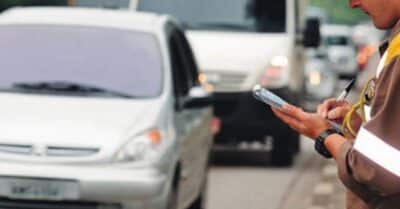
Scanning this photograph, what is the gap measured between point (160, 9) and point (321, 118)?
12922mm

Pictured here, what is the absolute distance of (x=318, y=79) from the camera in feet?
99.9

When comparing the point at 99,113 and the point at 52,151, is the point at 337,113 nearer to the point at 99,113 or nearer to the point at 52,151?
the point at 52,151

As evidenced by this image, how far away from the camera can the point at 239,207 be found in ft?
39.6

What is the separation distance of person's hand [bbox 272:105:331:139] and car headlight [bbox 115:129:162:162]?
4.86m

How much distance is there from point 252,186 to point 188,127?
12.9 feet

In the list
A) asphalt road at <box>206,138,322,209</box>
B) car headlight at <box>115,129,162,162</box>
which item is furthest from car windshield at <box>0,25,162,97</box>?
asphalt road at <box>206,138,322,209</box>

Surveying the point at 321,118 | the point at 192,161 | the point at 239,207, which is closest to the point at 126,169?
the point at 192,161

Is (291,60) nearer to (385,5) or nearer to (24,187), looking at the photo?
(24,187)

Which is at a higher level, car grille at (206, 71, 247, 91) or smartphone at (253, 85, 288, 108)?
smartphone at (253, 85, 288, 108)

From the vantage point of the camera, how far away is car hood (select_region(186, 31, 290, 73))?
15656mm

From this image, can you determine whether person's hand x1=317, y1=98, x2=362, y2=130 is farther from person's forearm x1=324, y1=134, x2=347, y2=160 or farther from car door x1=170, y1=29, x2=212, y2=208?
car door x1=170, y1=29, x2=212, y2=208

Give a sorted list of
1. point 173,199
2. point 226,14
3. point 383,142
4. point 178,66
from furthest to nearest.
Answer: point 226,14
point 178,66
point 173,199
point 383,142

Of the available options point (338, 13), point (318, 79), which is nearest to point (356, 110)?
point (318, 79)

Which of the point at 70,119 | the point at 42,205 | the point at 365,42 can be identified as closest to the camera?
the point at 42,205
